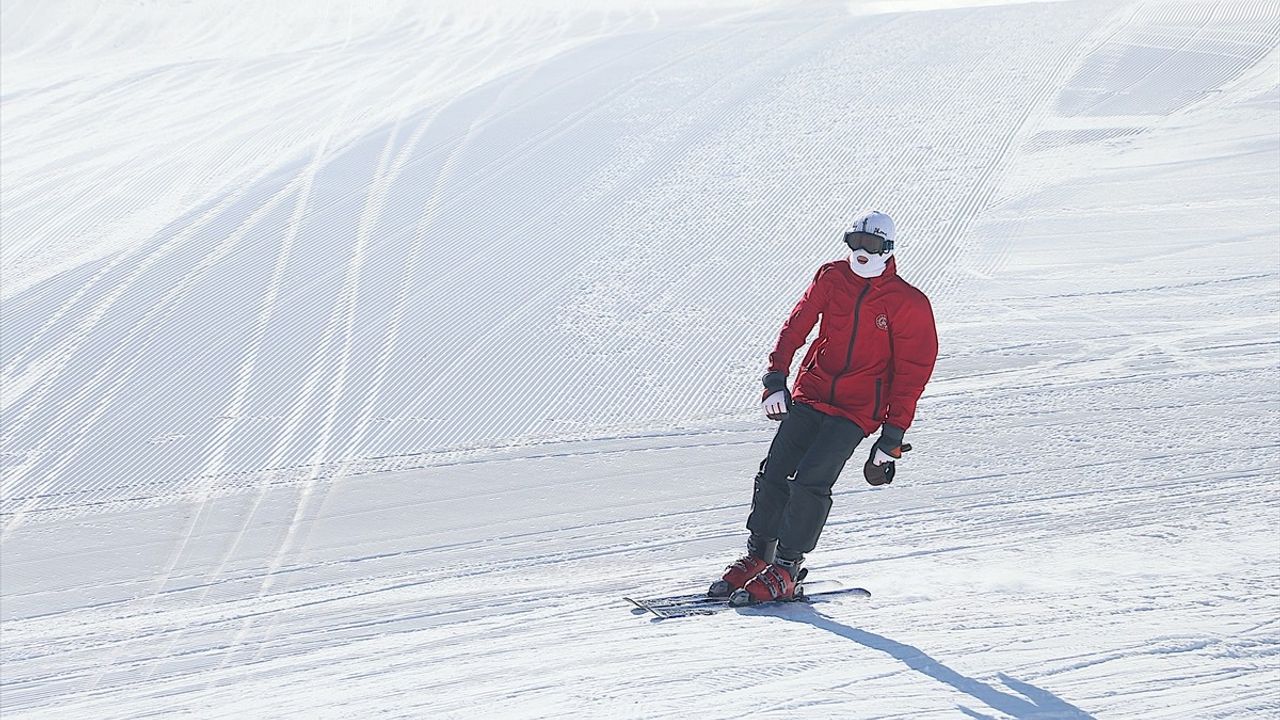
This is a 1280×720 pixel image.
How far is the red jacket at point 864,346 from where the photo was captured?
4652 millimetres

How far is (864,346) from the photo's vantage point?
474 cm

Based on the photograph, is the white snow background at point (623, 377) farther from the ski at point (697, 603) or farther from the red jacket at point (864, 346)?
the red jacket at point (864, 346)

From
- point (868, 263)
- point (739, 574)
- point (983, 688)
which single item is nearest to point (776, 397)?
point (868, 263)

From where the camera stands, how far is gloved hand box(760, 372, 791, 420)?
4.78m

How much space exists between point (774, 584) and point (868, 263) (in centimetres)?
132

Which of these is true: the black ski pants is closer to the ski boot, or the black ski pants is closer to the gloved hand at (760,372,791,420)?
the ski boot

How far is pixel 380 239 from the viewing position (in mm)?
9938

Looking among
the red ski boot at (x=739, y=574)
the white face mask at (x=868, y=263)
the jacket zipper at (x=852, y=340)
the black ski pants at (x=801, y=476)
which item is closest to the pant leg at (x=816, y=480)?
the black ski pants at (x=801, y=476)

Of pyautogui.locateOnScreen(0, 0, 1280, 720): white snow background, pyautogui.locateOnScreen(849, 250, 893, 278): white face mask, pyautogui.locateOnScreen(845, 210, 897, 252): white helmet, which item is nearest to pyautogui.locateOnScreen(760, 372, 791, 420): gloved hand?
pyautogui.locateOnScreen(849, 250, 893, 278): white face mask

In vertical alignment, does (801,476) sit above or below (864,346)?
below

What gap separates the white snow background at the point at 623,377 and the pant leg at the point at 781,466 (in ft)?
1.14

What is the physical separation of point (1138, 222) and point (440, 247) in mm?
5168

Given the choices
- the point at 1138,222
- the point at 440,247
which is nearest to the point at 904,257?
the point at 1138,222

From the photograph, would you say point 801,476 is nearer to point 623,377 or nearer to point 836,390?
point 836,390
